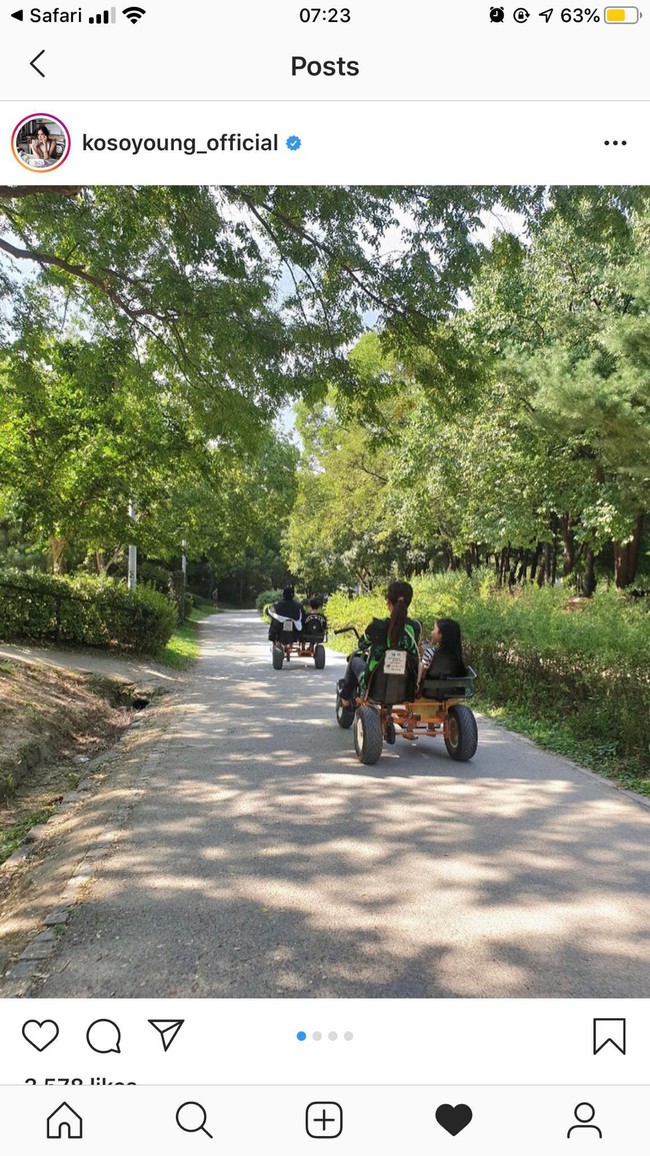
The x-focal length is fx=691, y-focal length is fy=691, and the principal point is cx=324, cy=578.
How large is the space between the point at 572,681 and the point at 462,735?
1.81 m

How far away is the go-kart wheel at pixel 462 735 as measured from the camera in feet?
21.2

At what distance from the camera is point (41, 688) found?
953 centimetres

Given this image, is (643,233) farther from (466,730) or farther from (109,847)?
(109,847)

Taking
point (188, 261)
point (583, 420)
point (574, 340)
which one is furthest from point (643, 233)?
point (188, 261)

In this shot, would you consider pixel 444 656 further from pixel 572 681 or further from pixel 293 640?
pixel 293 640

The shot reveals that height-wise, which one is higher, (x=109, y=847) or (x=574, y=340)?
(x=574, y=340)

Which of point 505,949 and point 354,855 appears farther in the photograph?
point 354,855

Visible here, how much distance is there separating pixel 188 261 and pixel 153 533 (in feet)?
37.2
